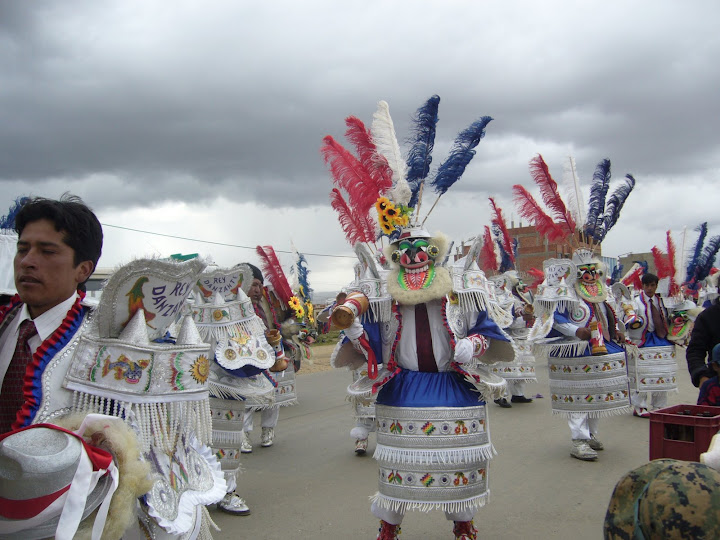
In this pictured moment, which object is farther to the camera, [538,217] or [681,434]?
[538,217]

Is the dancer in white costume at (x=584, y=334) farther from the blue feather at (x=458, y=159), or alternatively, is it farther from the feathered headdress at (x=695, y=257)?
the feathered headdress at (x=695, y=257)

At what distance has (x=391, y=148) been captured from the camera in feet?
13.6

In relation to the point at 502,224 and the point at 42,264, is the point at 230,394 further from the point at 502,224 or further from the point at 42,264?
the point at 502,224

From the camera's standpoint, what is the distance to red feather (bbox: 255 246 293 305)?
25.7ft

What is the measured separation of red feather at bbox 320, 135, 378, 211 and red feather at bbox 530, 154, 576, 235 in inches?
129

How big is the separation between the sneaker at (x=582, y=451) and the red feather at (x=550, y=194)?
7.62 ft

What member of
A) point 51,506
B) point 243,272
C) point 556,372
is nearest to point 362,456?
point 556,372

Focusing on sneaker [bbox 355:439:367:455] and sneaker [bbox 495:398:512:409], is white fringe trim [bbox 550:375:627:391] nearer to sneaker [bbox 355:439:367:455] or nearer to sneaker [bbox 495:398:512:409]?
sneaker [bbox 355:439:367:455]

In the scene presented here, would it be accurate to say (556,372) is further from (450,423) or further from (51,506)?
(51,506)

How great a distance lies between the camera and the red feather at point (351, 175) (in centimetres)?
414

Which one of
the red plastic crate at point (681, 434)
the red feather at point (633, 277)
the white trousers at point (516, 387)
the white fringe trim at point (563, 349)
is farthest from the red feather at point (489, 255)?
the red plastic crate at point (681, 434)

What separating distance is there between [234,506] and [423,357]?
2.22 meters

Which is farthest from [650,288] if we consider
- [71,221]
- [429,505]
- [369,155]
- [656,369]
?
[71,221]

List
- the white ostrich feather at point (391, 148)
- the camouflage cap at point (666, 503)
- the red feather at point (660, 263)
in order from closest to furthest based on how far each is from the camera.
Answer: the camouflage cap at point (666, 503), the white ostrich feather at point (391, 148), the red feather at point (660, 263)
